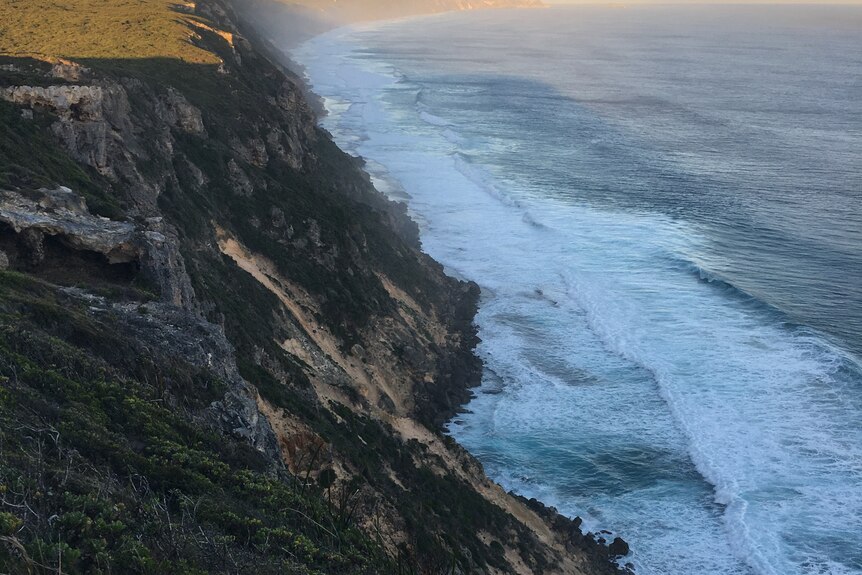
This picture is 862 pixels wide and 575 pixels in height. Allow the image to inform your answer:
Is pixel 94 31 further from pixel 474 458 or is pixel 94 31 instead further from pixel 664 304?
pixel 664 304

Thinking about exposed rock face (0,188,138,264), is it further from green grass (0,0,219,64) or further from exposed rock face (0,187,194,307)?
green grass (0,0,219,64)

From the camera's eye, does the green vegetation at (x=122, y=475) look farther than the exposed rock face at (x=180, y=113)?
No

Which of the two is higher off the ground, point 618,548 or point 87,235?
point 87,235

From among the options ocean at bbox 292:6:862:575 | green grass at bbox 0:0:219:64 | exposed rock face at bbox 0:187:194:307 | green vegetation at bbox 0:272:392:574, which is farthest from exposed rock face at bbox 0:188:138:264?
green grass at bbox 0:0:219:64

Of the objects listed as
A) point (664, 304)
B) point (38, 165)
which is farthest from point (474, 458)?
point (664, 304)

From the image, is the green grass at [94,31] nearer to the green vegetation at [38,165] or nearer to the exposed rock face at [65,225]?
the green vegetation at [38,165]

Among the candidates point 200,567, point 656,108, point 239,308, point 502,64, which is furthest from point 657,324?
point 502,64

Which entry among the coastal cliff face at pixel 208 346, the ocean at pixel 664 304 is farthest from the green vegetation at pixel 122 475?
the ocean at pixel 664 304
